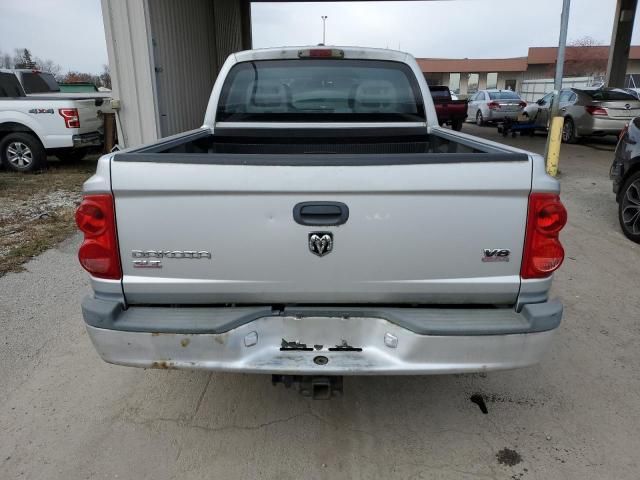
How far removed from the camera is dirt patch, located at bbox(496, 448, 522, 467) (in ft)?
8.35

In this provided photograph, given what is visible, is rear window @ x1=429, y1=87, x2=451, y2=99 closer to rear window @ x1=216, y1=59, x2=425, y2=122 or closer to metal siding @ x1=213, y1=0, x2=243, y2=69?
metal siding @ x1=213, y1=0, x2=243, y2=69

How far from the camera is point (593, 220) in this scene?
7.04 meters

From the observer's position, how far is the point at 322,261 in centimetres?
221

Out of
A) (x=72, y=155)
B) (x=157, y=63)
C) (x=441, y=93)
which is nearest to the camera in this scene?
(x=157, y=63)

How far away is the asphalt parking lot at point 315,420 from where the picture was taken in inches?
99.1

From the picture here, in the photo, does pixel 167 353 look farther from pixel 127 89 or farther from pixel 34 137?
pixel 34 137

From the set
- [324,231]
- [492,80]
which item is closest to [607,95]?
[324,231]

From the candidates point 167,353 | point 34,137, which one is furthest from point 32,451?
point 34,137

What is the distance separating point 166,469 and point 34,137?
9.73m

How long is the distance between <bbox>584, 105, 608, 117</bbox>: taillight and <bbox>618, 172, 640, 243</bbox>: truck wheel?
8434mm

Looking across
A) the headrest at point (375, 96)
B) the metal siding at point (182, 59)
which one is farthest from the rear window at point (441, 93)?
the headrest at point (375, 96)

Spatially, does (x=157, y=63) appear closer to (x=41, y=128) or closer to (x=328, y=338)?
(x=41, y=128)

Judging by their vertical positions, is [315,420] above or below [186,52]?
below

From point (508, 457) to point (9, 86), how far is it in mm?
12786
